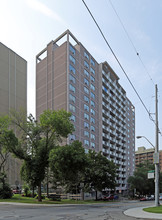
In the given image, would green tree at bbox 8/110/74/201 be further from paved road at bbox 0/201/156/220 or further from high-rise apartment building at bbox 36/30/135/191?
high-rise apartment building at bbox 36/30/135/191

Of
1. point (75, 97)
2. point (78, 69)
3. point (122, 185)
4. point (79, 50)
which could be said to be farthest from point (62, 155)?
point (122, 185)

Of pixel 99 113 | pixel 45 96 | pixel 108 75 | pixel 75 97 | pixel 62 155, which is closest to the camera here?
pixel 62 155

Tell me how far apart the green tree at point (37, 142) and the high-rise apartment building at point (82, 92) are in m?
23.8

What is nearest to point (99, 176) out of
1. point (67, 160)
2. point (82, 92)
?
point (67, 160)

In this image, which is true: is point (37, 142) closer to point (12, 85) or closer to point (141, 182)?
point (12, 85)

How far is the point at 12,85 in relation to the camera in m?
74.1

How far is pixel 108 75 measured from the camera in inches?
3361

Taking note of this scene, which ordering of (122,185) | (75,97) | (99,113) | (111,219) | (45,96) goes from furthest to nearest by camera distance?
(122,185) → (99,113) → (45,96) → (75,97) → (111,219)

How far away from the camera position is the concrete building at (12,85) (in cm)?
6875

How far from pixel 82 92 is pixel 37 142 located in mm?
34838

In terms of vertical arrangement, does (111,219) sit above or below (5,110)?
below

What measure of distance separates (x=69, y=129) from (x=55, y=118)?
8.26 ft

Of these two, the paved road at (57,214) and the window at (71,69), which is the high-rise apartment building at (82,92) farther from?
the paved road at (57,214)

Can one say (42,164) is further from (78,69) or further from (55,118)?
(78,69)
